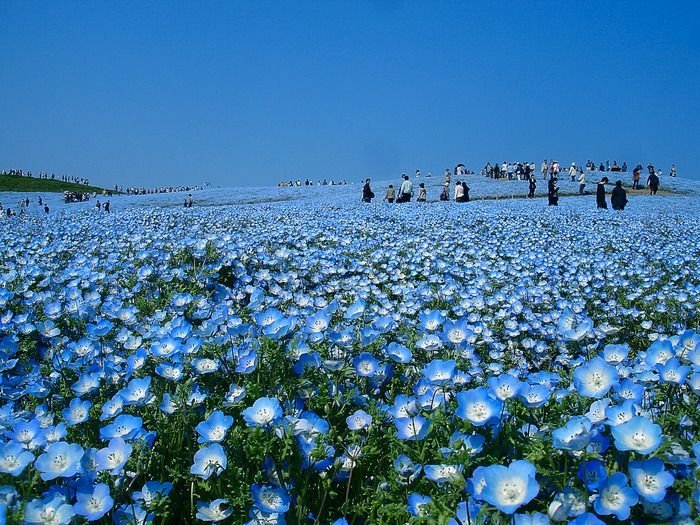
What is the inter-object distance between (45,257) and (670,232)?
11.5 m

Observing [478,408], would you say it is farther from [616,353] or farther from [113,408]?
[113,408]

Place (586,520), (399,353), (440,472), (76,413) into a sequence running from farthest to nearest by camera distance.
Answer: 1. (399,353)
2. (76,413)
3. (440,472)
4. (586,520)

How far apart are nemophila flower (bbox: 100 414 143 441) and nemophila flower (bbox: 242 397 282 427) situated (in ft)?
1.18

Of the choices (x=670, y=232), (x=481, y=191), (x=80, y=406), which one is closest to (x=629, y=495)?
(x=80, y=406)

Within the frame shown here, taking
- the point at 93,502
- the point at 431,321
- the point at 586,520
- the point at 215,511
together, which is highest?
the point at 431,321

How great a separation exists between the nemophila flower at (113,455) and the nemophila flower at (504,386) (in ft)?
3.42

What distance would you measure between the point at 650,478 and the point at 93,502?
1360 millimetres

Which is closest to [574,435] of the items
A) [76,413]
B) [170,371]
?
[170,371]

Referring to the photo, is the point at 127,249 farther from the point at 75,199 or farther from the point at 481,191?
the point at 75,199

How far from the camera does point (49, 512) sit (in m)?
1.36

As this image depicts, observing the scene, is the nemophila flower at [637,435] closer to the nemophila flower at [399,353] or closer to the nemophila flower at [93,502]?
the nemophila flower at [399,353]

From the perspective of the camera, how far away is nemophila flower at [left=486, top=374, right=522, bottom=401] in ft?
5.13

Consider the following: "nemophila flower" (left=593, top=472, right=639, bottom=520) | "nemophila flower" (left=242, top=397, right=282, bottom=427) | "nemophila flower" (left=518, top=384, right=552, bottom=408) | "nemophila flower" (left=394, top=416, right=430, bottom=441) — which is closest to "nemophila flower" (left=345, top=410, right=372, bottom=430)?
"nemophila flower" (left=394, top=416, right=430, bottom=441)

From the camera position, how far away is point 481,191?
31.8m
